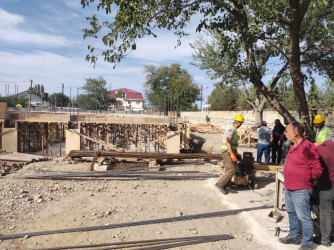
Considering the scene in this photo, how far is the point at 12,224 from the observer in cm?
490

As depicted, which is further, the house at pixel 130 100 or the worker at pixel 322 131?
the house at pixel 130 100

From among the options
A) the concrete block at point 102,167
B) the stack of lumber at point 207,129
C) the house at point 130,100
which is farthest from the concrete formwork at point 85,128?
the house at point 130,100

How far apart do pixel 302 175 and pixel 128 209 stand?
357 cm

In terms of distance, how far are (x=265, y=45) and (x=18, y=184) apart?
828 centimetres

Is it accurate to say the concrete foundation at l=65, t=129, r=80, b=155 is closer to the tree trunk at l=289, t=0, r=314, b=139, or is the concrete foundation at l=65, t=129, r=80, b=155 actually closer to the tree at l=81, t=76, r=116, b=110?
the tree trunk at l=289, t=0, r=314, b=139

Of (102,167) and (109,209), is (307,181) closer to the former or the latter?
(109,209)

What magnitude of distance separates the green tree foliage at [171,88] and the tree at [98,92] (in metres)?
9.30

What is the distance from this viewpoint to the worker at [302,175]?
3.34 metres

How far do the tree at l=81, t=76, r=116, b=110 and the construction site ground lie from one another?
5108 cm

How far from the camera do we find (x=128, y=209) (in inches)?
218

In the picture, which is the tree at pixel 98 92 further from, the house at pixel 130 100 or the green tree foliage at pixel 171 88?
the house at pixel 130 100

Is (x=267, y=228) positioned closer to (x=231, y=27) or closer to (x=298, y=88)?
(x=298, y=88)

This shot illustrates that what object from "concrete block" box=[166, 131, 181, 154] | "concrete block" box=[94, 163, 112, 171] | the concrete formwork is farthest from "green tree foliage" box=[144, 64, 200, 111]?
"concrete block" box=[94, 163, 112, 171]

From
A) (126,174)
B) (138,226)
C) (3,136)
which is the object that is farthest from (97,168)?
(3,136)
